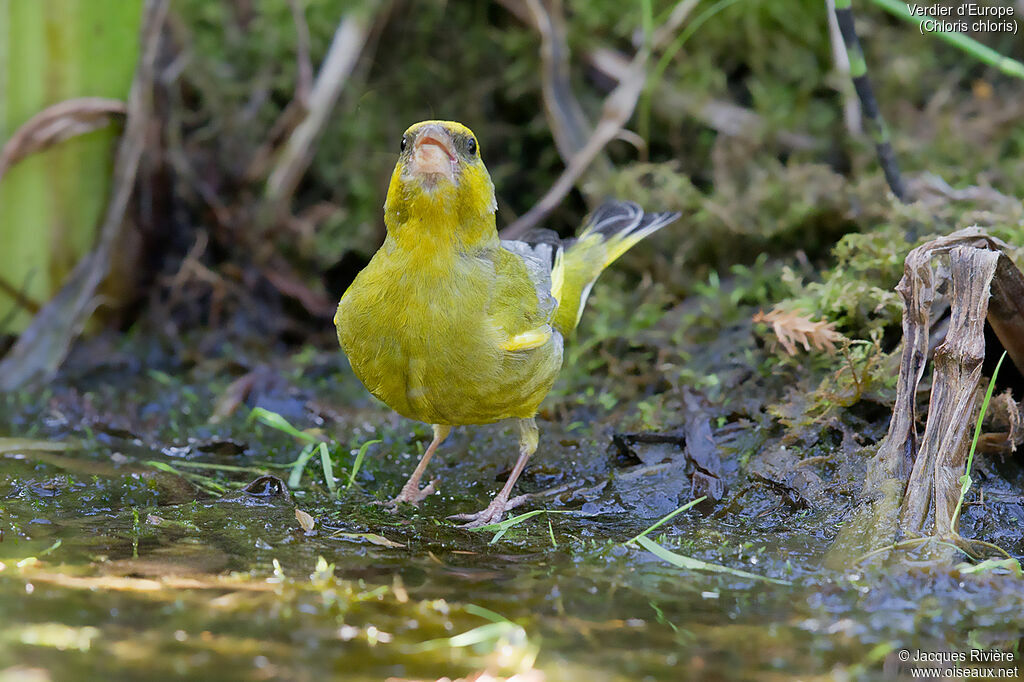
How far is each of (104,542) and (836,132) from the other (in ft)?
16.6

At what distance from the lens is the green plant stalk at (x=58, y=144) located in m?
→ 5.18

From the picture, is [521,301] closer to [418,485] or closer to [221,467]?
[418,485]

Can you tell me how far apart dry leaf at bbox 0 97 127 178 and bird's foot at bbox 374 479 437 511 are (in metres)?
2.90

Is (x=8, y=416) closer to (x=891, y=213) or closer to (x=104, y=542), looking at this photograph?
(x=104, y=542)

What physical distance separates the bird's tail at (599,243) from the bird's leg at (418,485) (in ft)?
2.79

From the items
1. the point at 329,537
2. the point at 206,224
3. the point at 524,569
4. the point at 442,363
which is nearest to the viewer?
the point at 524,569

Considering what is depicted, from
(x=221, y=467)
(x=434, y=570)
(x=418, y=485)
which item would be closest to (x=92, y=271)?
(x=221, y=467)

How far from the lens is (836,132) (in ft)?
20.6

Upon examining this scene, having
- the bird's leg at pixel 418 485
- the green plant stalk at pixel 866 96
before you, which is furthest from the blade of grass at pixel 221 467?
the green plant stalk at pixel 866 96

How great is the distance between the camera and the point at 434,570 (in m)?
2.91

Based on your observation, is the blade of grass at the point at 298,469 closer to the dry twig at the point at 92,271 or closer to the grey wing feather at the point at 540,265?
the grey wing feather at the point at 540,265

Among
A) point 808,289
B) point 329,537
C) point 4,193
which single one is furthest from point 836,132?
point 4,193

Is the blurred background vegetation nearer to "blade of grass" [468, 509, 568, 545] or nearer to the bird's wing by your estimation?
the bird's wing

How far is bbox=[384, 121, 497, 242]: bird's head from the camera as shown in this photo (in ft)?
12.1
